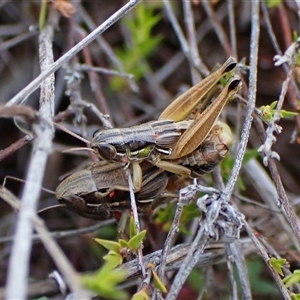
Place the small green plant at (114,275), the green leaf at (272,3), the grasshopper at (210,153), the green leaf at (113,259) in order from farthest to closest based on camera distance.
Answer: the green leaf at (272,3) < the grasshopper at (210,153) < the green leaf at (113,259) < the small green plant at (114,275)

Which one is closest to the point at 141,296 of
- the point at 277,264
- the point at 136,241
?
the point at 136,241

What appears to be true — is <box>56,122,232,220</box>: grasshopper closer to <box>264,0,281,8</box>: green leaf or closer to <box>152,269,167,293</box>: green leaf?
<box>152,269,167,293</box>: green leaf

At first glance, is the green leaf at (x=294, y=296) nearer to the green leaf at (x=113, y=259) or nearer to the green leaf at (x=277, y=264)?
the green leaf at (x=277, y=264)

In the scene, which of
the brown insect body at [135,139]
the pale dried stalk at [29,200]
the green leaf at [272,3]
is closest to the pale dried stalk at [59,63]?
the pale dried stalk at [29,200]

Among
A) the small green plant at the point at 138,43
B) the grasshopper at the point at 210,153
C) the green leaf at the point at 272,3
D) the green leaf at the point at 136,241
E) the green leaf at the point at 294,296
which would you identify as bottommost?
the green leaf at the point at 294,296

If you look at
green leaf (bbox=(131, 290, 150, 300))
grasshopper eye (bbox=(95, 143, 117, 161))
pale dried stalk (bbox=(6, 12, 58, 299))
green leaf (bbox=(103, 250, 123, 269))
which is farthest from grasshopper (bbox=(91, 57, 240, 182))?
green leaf (bbox=(131, 290, 150, 300))

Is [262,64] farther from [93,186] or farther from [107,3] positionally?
[93,186]
